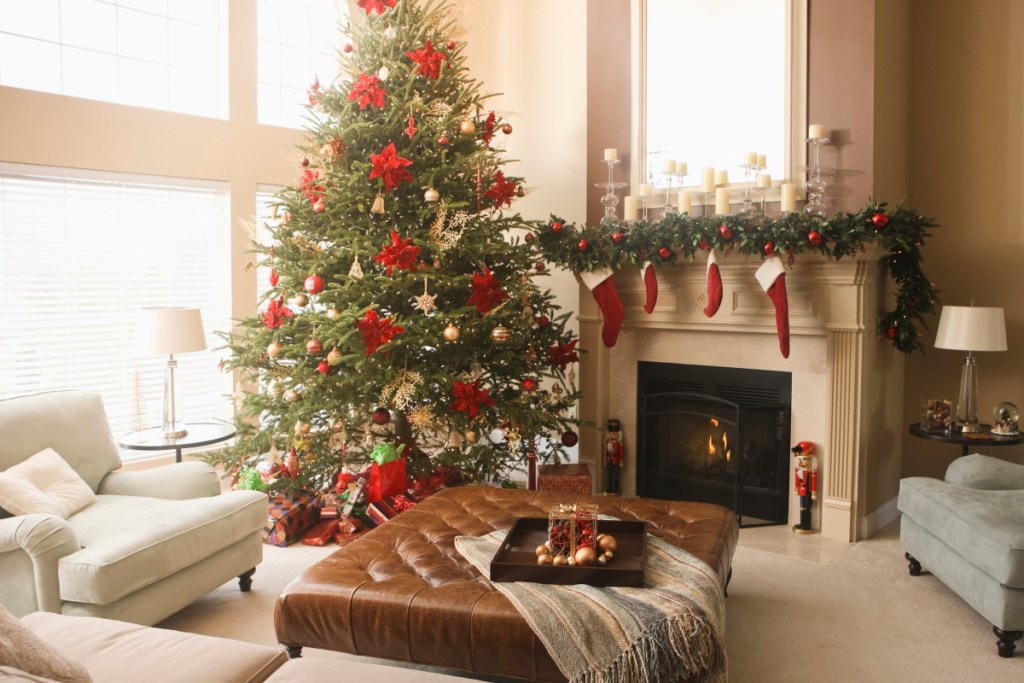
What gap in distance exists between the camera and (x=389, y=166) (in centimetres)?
406

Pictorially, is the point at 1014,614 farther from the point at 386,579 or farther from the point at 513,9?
the point at 513,9

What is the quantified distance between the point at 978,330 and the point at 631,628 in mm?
2728

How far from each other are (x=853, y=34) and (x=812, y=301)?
136cm

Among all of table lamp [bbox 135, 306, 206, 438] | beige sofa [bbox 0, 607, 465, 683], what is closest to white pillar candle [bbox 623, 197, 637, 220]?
table lamp [bbox 135, 306, 206, 438]

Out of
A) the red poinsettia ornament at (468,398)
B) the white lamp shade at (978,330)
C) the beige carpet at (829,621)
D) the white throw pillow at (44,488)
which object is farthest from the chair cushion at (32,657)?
the white lamp shade at (978,330)

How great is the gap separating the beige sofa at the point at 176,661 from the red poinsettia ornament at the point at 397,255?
83.9 inches

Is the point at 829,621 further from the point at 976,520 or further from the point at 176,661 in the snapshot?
the point at 176,661

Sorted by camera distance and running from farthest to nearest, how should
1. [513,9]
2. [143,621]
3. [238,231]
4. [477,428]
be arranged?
1. [513,9]
2. [238,231]
3. [477,428]
4. [143,621]

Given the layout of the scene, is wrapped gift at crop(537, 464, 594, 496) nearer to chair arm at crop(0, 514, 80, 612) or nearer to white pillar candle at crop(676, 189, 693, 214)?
white pillar candle at crop(676, 189, 693, 214)

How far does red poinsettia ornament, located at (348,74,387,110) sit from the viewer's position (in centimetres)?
413

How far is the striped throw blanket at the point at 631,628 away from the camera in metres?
2.29

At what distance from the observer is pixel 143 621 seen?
2.99 meters

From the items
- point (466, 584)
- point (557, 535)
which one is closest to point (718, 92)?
point (557, 535)

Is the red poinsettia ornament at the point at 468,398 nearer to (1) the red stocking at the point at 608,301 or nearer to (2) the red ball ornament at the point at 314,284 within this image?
(2) the red ball ornament at the point at 314,284
